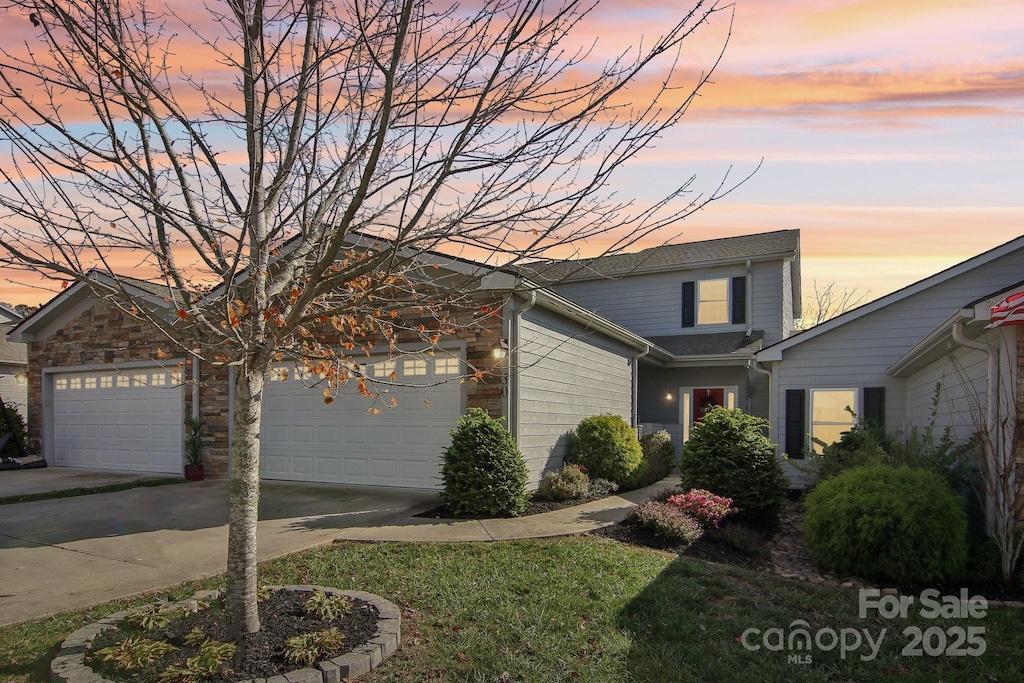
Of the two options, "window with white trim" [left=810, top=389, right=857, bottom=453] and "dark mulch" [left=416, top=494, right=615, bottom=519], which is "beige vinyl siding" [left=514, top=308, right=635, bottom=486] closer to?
"dark mulch" [left=416, top=494, right=615, bottom=519]

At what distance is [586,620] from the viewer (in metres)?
5.15

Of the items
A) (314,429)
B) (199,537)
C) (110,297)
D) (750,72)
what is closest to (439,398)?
(314,429)

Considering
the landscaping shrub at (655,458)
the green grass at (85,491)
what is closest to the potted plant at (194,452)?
the green grass at (85,491)

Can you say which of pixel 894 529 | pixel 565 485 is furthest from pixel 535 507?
pixel 894 529

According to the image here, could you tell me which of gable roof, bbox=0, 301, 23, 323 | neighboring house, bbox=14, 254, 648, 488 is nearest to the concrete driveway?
neighboring house, bbox=14, 254, 648, 488

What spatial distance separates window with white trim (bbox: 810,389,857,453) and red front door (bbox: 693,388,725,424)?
4.62m

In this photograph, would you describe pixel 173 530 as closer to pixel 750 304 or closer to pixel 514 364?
pixel 514 364

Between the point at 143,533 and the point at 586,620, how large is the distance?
233 inches

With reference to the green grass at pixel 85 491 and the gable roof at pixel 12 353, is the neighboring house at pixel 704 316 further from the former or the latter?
the gable roof at pixel 12 353

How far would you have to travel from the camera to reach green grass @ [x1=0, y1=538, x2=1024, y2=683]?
4430 mm

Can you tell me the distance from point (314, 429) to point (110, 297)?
25.3ft

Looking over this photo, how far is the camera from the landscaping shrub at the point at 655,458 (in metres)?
13.2

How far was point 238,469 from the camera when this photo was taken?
457cm

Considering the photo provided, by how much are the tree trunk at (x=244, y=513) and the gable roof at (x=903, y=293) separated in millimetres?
10824
